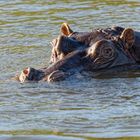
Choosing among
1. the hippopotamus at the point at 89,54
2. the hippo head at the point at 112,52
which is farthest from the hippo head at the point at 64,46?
the hippo head at the point at 112,52

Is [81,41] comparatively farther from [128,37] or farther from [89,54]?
[128,37]

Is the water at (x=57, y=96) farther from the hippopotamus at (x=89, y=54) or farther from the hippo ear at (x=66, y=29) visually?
the hippo ear at (x=66, y=29)

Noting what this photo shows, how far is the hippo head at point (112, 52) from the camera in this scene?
10.0m

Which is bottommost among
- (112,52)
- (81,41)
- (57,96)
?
(57,96)

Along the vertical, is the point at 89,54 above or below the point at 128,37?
below

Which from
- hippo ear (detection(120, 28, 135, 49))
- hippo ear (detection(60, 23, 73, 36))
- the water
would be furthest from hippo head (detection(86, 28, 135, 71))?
hippo ear (detection(60, 23, 73, 36))

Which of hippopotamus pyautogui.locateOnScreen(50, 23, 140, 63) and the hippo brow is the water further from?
the hippo brow

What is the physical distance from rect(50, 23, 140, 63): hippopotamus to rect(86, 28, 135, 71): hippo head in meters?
0.07

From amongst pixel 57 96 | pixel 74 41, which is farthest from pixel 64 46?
pixel 57 96

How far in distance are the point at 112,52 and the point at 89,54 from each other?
1.14 feet

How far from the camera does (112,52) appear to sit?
10.1 m

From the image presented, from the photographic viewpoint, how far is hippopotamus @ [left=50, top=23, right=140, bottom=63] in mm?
10023

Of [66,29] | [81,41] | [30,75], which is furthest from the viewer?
[66,29]

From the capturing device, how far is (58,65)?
9.62 metres
